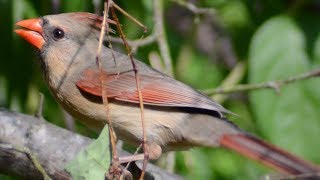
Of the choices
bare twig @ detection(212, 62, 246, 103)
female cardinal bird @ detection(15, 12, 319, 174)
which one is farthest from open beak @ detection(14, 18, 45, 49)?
bare twig @ detection(212, 62, 246, 103)

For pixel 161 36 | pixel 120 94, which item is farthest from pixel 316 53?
pixel 120 94

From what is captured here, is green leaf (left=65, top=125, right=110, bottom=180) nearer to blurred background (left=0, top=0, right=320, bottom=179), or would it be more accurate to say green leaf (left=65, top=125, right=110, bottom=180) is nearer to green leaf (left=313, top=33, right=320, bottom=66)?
blurred background (left=0, top=0, right=320, bottom=179)

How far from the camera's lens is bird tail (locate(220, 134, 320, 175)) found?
4.14 meters

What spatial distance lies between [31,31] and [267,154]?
1.34 meters

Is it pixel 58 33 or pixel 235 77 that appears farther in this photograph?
pixel 235 77

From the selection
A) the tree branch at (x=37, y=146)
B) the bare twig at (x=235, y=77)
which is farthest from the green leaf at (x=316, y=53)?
the tree branch at (x=37, y=146)

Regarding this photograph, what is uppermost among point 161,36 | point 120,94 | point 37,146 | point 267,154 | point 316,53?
point 316,53

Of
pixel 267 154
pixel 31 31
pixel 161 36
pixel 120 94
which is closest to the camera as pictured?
pixel 267 154

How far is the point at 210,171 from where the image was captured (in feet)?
19.1

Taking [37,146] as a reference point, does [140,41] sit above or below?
above

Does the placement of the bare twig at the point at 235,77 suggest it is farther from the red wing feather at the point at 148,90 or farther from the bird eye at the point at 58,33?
the bird eye at the point at 58,33

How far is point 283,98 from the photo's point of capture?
557cm

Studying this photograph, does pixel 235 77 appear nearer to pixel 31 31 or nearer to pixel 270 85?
pixel 270 85

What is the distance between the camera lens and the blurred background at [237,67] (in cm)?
550
